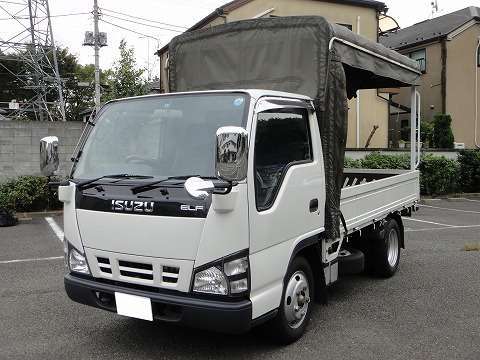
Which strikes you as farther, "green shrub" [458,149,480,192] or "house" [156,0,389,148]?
"house" [156,0,389,148]

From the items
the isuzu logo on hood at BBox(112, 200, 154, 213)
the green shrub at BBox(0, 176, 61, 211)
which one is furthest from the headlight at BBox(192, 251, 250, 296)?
the green shrub at BBox(0, 176, 61, 211)

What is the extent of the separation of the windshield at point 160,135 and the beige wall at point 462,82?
72.8 ft

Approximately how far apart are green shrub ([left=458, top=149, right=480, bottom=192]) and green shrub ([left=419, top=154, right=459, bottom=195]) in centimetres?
77

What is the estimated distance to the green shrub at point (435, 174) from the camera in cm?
1573

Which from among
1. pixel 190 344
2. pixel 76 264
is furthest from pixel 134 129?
pixel 190 344

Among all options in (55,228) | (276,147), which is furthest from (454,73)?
(276,147)

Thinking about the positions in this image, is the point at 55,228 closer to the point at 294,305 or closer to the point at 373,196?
the point at 373,196

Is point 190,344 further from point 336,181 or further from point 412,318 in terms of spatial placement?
point 412,318

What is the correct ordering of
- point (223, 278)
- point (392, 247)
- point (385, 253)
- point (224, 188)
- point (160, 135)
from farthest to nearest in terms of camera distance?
1. point (392, 247)
2. point (385, 253)
3. point (160, 135)
4. point (223, 278)
5. point (224, 188)

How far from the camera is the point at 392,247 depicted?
6457mm

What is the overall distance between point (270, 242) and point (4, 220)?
7.89 meters

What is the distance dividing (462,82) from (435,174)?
10.3m

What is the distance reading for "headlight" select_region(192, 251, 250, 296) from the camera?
3.32 meters

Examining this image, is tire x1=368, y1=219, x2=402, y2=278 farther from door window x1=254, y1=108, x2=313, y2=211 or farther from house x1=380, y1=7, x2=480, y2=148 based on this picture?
house x1=380, y1=7, x2=480, y2=148
